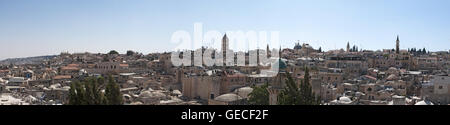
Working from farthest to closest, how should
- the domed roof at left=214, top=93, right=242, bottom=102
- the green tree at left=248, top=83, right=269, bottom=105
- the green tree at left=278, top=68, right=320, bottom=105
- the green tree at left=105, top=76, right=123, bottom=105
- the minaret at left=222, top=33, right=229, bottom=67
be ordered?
1. the minaret at left=222, top=33, right=229, bottom=67
2. the domed roof at left=214, top=93, right=242, bottom=102
3. the green tree at left=248, top=83, right=269, bottom=105
4. the green tree at left=278, top=68, right=320, bottom=105
5. the green tree at left=105, top=76, right=123, bottom=105

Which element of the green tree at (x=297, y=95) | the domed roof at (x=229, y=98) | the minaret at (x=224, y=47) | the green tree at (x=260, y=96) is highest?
the minaret at (x=224, y=47)

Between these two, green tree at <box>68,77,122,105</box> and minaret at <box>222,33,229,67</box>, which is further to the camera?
minaret at <box>222,33,229,67</box>

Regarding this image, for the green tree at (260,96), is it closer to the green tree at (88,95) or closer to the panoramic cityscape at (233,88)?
the panoramic cityscape at (233,88)

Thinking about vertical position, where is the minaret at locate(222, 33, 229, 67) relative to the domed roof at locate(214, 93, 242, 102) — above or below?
above

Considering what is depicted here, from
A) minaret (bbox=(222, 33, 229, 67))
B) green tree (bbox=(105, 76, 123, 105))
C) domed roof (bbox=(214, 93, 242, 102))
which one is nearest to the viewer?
green tree (bbox=(105, 76, 123, 105))

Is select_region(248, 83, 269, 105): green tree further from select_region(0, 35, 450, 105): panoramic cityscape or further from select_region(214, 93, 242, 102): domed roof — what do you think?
select_region(214, 93, 242, 102): domed roof

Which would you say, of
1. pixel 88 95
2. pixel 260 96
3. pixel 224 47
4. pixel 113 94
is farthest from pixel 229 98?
pixel 224 47

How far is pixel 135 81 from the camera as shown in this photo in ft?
81.7

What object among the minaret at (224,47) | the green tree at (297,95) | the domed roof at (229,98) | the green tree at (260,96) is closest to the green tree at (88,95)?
the green tree at (297,95)

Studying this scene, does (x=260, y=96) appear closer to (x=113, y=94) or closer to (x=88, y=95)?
(x=113, y=94)

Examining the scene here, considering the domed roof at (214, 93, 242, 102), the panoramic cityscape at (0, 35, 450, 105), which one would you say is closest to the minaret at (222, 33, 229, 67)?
the panoramic cityscape at (0, 35, 450, 105)

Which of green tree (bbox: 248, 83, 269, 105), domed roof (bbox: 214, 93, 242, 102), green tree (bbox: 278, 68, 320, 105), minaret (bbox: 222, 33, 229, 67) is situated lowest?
domed roof (bbox: 214, 93, 242, 102)

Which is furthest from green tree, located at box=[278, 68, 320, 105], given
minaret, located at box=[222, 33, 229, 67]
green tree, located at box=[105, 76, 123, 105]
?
minaret, located at box=[222, 33, 229, 67]
